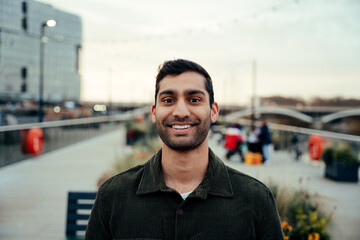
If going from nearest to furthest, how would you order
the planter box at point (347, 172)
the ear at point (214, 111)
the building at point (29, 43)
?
the ear at point (214, 111) → the building at point (29, 43) → the planter box at point (347, 172)

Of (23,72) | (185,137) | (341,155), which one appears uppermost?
(23,72)

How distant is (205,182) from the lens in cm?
179

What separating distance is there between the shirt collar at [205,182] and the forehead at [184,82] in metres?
0.38

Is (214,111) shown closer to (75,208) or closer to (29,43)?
(75,208)

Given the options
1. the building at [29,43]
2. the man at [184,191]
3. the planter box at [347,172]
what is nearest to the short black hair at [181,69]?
the man at [184,191]

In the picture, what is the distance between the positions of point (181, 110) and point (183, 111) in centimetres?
1

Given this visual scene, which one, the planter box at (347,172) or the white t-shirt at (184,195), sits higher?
the white t-shirt at (184,195)

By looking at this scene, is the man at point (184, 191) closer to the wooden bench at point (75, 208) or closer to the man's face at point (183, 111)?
the man's face at point (183, 111)

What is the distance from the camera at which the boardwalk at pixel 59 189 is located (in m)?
5.07

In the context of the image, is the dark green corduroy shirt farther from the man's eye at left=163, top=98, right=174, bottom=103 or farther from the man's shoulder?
the man's eye at left=163, top=98, right=174, bottom=103

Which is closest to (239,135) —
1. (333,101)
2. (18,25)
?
(18,25)

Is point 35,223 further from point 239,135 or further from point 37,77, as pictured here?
point 37,77

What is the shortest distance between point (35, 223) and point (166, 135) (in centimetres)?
421

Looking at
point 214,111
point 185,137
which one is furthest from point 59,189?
point 185,137
